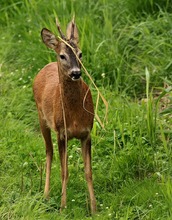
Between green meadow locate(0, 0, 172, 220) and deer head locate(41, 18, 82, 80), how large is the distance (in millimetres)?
775

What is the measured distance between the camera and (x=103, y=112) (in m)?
8.12

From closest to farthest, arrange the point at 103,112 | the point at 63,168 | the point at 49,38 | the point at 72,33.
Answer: the point at 72,33 < the point at 49,38 < the point at 63,168 < the point at 103,112

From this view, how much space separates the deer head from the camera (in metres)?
6.36

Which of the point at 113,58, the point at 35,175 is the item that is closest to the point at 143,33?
the point at 113,58

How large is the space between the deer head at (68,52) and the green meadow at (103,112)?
77 centimetres

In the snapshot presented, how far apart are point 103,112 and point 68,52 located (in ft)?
5.85

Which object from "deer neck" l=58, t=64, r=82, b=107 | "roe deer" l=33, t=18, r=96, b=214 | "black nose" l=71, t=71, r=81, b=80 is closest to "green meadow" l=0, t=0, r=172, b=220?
"roe deer" l=33, t=18, r=96, b=214

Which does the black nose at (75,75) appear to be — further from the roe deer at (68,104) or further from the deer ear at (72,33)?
the deer ear at (72,33)

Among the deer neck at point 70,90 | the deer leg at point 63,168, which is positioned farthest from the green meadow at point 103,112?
the deer neck at point 70,90

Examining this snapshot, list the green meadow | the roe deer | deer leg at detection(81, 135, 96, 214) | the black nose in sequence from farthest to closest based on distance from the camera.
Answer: deer leg at detection(81, 135, 96, 214)
the green meadow
the roe deer
the black nose

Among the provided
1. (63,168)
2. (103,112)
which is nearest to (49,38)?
(63,168)

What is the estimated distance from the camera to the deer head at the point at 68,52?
6.36 m

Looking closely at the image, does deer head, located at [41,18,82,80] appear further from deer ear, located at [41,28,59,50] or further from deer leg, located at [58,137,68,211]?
deer leg, located at [58,137,68,211]

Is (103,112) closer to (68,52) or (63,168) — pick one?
(63,168)
